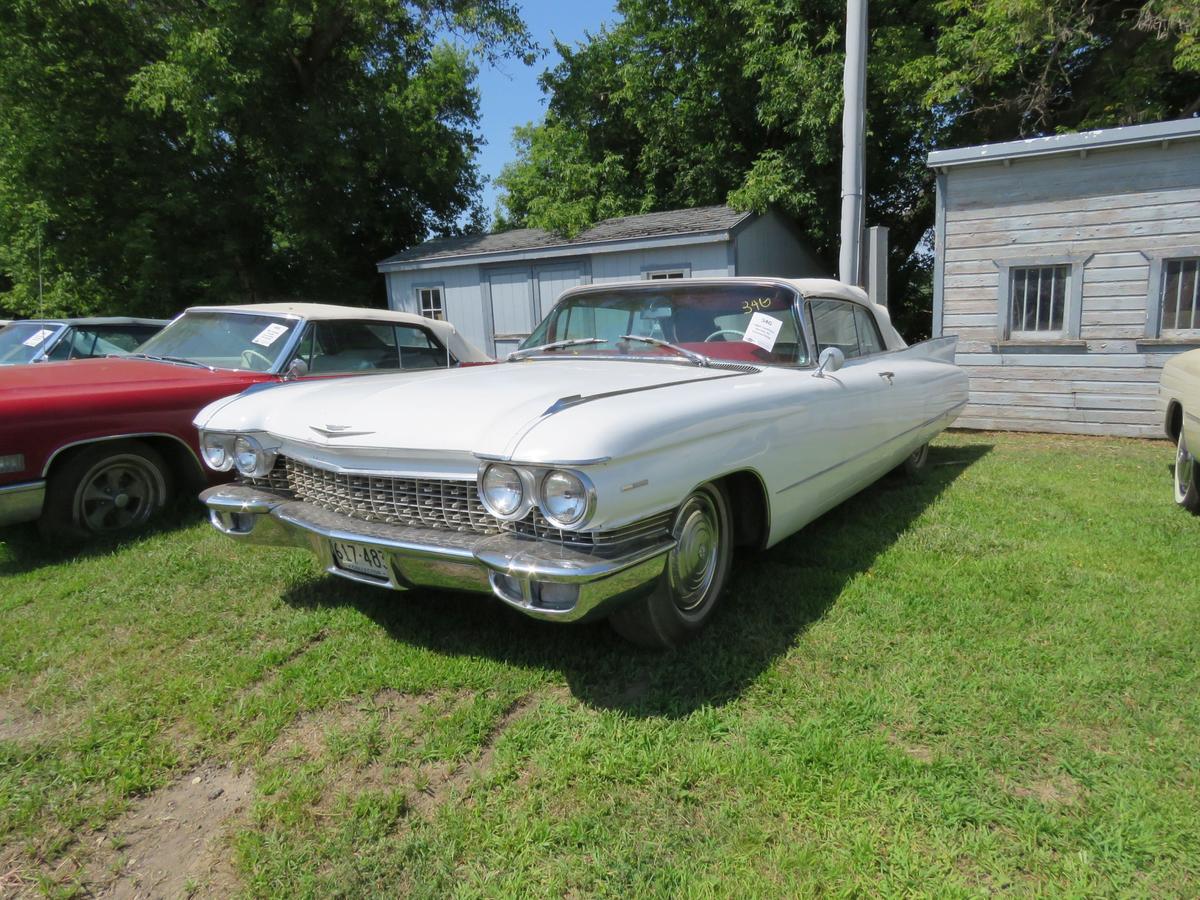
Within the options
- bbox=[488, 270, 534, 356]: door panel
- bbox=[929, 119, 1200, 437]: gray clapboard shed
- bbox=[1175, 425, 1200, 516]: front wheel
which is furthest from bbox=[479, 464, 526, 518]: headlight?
bbox=[488, 270, 534, 356]: door panel

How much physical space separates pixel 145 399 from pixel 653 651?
3.55 meters

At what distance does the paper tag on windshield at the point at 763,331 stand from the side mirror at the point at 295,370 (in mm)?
3105

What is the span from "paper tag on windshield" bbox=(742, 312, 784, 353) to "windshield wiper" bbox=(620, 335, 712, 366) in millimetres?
288

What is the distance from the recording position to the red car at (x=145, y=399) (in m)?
4.07

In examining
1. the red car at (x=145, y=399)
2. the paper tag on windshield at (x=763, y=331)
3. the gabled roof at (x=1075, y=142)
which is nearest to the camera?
the paper tag on windshield at (x=763, y=331)

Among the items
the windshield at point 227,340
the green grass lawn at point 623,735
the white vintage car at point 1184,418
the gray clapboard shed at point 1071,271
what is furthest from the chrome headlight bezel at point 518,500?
the gray clapboard shed at point 1071,271

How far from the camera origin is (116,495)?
458 centimetres

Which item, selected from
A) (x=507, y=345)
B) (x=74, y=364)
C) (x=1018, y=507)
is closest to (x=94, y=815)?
(x=74, y=364)

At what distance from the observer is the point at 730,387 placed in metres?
3.12

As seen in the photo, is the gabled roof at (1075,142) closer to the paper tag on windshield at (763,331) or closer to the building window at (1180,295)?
the building window at (1180,295)

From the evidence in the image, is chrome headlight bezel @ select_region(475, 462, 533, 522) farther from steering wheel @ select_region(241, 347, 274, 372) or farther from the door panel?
the door panel

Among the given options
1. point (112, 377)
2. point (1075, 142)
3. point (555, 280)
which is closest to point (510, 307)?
point (555, 280)

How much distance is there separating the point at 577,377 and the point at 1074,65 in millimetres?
15732

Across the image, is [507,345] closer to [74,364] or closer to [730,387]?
[74,364]
